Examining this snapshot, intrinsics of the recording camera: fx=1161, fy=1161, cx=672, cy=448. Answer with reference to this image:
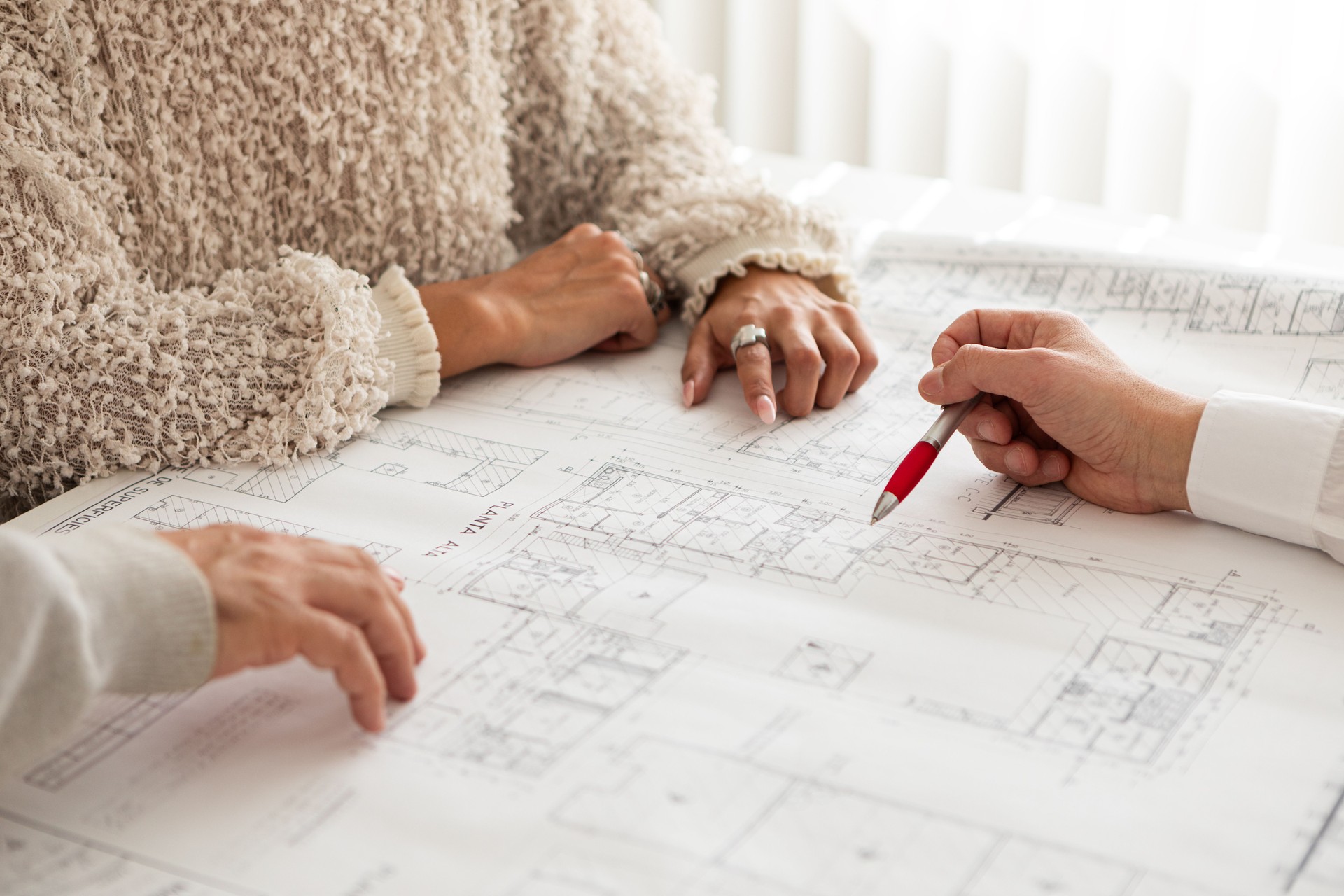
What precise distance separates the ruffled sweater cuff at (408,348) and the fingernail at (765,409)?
278 millimetres

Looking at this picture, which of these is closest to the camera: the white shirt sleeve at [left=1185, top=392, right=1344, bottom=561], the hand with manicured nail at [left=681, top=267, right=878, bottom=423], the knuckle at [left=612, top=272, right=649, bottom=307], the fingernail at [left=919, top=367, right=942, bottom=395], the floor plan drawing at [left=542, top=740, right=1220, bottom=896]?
the floor plan drawing at [left=542, top=740, right=1220, bottom=896]

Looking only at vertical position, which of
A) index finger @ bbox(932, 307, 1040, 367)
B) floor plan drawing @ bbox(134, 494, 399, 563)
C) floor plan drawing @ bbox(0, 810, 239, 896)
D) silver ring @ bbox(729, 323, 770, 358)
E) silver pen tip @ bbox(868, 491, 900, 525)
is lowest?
floor plan drawing @ bbox(0, 810, 239, 896)

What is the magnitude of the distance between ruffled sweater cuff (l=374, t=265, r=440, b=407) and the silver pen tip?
40 centimetres

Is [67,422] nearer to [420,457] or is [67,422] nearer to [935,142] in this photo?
[420,457]

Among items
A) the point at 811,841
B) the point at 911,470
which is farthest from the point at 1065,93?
the point at 811,841

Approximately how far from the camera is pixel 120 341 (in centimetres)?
89

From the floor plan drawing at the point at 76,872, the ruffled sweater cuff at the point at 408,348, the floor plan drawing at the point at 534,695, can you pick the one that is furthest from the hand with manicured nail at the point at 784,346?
the floor plan drawing at the point at 76,872

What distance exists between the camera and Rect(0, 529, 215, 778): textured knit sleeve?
571 mm

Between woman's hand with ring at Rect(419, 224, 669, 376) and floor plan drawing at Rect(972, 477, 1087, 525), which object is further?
woman's hand with ring at Rect(419, 224, 669, 376)

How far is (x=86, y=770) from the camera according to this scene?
616 millimetres

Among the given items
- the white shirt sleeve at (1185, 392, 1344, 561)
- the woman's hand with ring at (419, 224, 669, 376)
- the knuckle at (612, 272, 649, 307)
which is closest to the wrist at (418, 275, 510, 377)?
the woman's hand with ring at (419, 224, 669, 376)

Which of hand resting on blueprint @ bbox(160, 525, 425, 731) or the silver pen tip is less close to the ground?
hand resting on blueprint @ bbox(160, 525, 425, 731)

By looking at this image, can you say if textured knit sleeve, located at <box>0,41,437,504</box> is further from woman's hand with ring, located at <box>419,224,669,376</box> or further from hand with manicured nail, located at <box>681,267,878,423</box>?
hand with manicured nail, located at <box>681,267,878,423</box>

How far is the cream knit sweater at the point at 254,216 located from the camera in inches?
34.6
